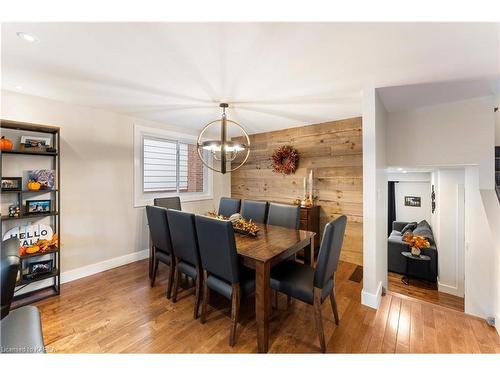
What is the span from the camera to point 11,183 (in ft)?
7.20

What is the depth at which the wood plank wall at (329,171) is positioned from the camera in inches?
129

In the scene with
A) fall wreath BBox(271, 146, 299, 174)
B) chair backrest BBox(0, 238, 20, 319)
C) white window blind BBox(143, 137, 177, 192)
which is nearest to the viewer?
chair backrest BBox(0, 238, 20, 319)

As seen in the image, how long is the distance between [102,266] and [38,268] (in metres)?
0.73

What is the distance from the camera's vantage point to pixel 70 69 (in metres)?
1.82

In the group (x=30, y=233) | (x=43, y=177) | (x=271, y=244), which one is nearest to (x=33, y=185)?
(x=43, y=177)

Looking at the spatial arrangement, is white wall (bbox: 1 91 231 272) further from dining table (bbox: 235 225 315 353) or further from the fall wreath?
the fall wreath

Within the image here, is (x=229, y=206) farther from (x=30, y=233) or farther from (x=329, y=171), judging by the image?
(x=30, y=233)

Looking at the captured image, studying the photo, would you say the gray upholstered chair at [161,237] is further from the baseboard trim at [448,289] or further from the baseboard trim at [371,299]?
the baseboard trim at [448,289]

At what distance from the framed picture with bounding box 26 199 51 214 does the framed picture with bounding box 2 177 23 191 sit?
19cm

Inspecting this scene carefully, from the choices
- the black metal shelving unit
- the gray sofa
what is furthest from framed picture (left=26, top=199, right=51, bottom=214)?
the gray sofa

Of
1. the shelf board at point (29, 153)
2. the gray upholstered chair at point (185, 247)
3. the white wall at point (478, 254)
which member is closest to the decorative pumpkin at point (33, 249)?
the shelf board at point (29, 153)

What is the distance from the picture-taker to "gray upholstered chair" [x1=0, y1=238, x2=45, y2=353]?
88 cm

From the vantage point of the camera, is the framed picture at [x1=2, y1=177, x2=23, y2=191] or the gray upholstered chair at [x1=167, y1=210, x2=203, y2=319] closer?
the gray upholstered chair at [x1=167, y1=210, x2=203, y2=319]
